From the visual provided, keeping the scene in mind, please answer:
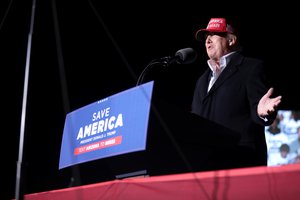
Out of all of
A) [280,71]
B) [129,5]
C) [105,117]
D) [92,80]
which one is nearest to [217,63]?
[105,117]

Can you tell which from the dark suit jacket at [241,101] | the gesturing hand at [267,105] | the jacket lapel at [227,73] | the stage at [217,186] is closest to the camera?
the stage at [217,186]

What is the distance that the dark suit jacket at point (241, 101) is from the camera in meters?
1.61

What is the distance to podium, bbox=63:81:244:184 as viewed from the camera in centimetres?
124

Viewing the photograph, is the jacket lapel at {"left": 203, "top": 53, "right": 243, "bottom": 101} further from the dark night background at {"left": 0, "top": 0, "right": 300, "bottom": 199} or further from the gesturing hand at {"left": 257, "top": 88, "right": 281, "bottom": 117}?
the dark night background at {"left": 0, "top": 0, "right": 300, "bottom": 199}

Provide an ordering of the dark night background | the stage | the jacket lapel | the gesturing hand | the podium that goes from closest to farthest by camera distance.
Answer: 1. the stage
2. the podium
3. the gesturing hand
4. the jacket lapel
5. the dark night background

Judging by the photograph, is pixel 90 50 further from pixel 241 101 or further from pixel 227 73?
pixel 241 101

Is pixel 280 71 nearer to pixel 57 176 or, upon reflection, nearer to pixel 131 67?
pixel 131 67

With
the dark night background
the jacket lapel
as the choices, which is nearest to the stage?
the jacket lapel

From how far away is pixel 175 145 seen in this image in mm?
1263

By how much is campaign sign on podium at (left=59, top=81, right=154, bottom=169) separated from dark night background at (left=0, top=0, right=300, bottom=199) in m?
2.38

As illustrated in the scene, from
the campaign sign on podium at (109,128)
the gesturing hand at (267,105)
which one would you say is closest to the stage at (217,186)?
the campaign sign on podium at (109,128)

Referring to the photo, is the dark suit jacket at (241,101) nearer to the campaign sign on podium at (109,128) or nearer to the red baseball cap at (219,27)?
the red baseball cap at (219,27)

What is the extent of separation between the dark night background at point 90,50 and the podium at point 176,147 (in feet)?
8.96

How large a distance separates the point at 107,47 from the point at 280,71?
217cm
